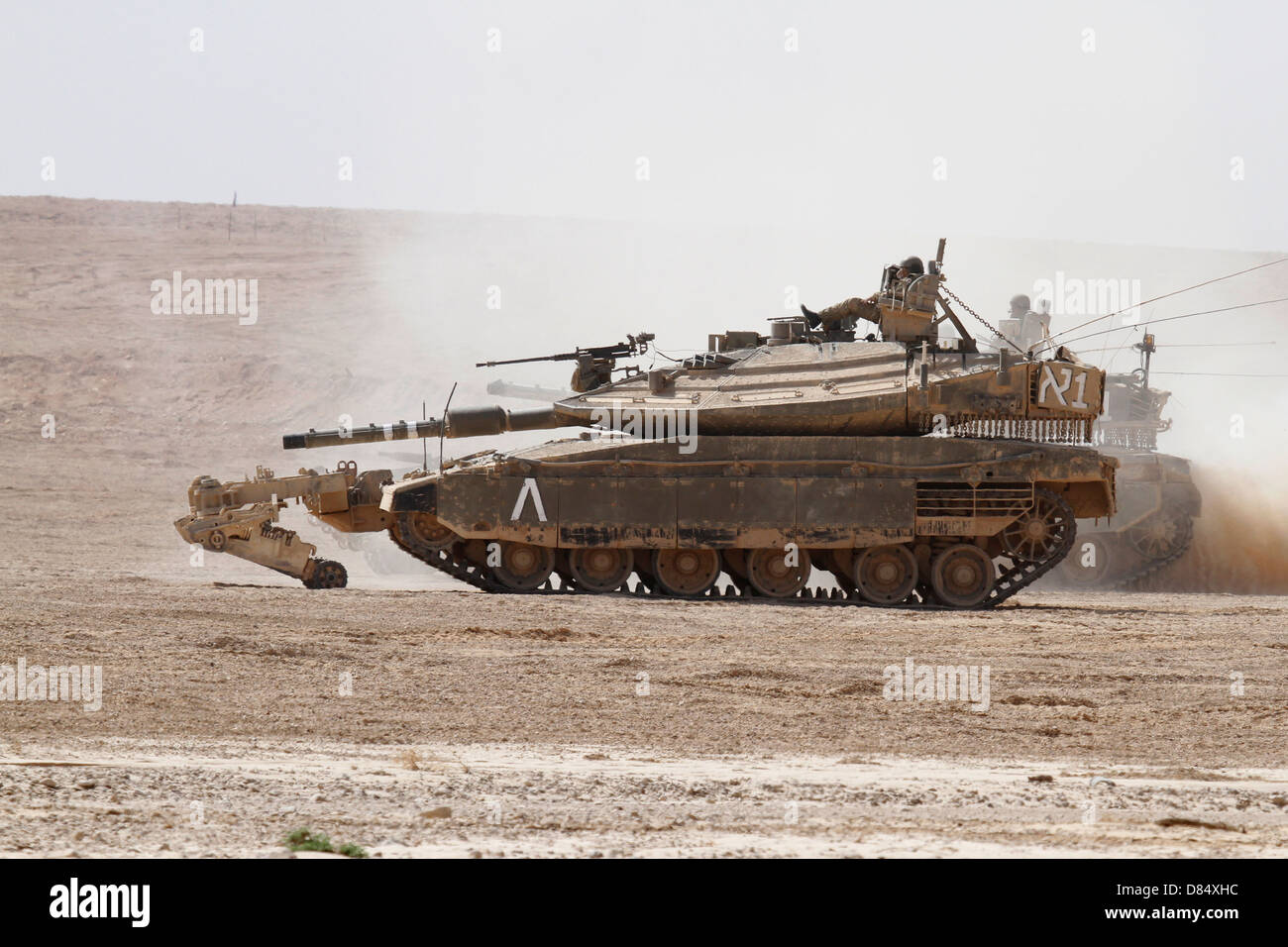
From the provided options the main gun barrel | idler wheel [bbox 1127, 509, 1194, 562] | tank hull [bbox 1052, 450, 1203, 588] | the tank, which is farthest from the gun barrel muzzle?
→ idler wheel [bbox 1127, 509, 1194, 562]

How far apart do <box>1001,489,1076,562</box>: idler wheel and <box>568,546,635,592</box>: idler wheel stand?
4.35m

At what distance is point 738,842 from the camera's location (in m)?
6.75

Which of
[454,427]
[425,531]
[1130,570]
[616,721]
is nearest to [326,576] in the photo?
[425,531]

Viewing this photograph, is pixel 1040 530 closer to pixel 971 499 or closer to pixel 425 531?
pixel 971 499

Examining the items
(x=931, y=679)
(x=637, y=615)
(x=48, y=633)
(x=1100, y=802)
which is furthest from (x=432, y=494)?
(x=1100, y=802)

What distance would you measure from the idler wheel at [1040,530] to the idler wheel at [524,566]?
525cm

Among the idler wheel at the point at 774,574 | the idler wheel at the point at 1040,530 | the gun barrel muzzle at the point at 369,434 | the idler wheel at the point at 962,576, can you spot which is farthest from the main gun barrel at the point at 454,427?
the idler wheel at the point at 1040,530

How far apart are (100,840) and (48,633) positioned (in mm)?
7254

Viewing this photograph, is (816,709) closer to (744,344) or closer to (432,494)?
(432,494)

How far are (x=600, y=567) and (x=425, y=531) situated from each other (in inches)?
81.8

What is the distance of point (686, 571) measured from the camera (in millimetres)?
19453

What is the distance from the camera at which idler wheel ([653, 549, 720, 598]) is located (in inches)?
763

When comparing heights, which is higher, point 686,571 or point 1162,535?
point 1162,535

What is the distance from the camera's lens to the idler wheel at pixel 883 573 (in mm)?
19234
